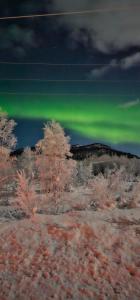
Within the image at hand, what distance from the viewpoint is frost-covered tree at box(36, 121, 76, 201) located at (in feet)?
65.3

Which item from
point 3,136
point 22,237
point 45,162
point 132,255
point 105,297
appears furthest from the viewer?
point 3,136

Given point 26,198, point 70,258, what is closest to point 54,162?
point 26,198

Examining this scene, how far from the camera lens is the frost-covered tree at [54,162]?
19891mm

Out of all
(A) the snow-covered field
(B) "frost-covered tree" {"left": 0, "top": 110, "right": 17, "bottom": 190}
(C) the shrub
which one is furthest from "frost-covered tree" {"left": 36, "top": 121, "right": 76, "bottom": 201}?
(A) the snow-covered field

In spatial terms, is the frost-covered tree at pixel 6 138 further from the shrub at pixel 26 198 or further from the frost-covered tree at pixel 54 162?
A: the shrub at pixel 26 198

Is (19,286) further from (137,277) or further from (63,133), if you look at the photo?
(63,133)

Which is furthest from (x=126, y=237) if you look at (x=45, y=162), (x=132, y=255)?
(x=45, y=162)

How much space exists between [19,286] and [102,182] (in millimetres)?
9536

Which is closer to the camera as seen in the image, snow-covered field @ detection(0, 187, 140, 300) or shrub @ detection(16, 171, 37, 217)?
snow-covered field @ detection(0, 187, 140, 300)

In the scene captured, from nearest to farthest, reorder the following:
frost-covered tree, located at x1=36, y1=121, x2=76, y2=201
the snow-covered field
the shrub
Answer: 1. the snow-covered field
2. the shrub
3. frost-covered tree, located at x1=36, y1=121, x2=76, y2=201

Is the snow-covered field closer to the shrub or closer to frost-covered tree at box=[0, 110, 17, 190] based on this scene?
the shrub

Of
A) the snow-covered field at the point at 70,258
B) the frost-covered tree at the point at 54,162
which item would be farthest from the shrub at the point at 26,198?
the frost-covered tree at the point at 54,162

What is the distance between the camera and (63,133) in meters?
20.7

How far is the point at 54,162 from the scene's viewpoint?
19969 millimetres
